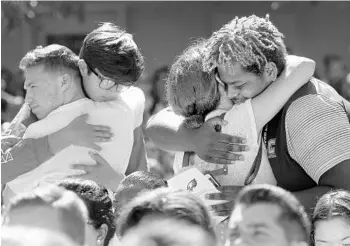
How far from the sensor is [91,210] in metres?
2.28

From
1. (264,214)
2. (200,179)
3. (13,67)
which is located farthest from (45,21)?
(264,214)

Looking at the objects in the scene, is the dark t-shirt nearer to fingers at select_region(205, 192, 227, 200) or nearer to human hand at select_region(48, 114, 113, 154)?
fingers at select_region(205, 192, 227, 200)

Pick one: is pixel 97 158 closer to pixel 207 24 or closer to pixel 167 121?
pixel 167 121

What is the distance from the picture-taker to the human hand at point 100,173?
2.94 meters

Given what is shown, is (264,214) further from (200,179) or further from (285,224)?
(200,179)

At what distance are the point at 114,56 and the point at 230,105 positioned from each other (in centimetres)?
55

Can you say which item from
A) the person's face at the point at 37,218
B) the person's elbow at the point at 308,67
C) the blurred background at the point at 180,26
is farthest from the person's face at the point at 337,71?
the person's face at the point at 37,218

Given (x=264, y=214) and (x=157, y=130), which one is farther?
(x=157, y=130)

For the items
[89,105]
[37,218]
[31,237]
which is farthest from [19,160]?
[31,237]

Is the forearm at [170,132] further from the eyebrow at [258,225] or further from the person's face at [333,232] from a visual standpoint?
the eyebrow at [258,225]

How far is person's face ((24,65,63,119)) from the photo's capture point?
9.85 ft

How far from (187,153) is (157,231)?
138 centimetres

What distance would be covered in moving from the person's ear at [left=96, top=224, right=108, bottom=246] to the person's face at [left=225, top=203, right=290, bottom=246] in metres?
0.67

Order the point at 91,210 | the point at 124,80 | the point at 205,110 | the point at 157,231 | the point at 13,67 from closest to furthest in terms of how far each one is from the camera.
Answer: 1. the point at 157,231
2. the point at 91,210
3. the point at 205,110
4. the point at 124,80
5. the point at 13,67
